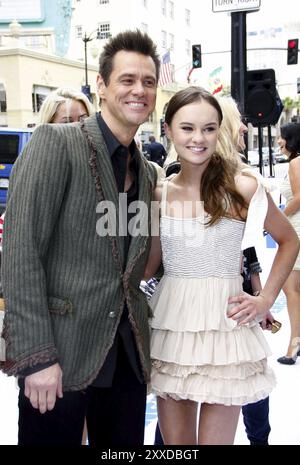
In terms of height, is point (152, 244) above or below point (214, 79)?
below

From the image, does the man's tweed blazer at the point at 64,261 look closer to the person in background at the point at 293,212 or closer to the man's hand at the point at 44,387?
the man's hand at the point at 44,387

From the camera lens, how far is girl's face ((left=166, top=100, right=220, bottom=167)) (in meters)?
1.80

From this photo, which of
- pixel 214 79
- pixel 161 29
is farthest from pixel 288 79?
pixel 214 79

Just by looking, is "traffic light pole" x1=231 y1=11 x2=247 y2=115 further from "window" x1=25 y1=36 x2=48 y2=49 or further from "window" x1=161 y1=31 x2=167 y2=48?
"window" x1=161 y1=31 x2=167 y2=48

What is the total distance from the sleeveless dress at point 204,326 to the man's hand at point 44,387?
46cm

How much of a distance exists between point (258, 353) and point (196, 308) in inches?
11.1

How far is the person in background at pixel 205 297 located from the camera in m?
1.77

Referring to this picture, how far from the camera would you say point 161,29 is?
40.8m

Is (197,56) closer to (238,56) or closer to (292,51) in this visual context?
(292,51)

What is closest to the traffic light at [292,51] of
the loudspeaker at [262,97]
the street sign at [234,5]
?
the loudspeaker at [262,97]

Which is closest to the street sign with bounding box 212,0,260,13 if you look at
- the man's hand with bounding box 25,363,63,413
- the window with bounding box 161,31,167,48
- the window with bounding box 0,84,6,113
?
the man's hand with bounding box 25,363,63,413

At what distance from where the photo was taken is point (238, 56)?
4.84m

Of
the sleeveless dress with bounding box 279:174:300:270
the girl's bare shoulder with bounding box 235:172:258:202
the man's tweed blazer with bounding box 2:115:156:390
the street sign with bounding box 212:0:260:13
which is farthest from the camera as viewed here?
the street sign with bounding box 212:0:260:13
